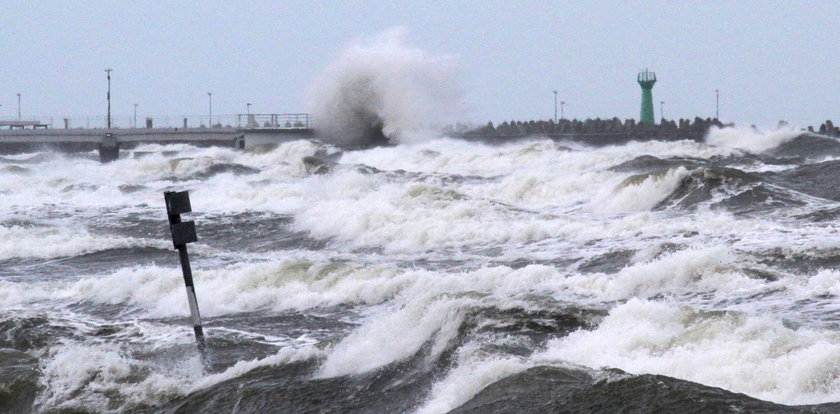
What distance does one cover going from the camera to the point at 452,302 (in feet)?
35.7

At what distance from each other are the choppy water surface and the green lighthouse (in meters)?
44.9

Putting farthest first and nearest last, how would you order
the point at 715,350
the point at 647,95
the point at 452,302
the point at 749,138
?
the point at 647,95 → the point at 749,138 → the point at 452,302 → the point at 715,350

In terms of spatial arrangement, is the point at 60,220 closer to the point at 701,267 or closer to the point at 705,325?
the point at 701,267

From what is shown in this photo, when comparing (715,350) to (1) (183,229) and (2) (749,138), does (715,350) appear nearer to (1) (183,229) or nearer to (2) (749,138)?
(1) (183,229)

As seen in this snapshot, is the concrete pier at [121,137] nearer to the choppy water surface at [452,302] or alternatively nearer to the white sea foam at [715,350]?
the choppy water surface at [452,302]

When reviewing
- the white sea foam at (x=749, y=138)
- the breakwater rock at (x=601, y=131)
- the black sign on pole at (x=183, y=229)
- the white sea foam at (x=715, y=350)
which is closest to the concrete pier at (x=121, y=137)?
the breakwater rock at (x=601, y=131)

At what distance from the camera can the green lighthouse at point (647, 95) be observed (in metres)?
73.6

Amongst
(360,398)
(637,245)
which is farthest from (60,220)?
(360,398)

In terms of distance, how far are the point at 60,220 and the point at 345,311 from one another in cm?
1710

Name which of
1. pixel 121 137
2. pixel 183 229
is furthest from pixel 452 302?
pixel 121 137

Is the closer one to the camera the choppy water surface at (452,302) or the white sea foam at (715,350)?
the white sea foam at (715,350)

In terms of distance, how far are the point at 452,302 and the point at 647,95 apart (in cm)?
6556

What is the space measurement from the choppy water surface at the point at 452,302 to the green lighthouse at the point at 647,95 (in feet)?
147

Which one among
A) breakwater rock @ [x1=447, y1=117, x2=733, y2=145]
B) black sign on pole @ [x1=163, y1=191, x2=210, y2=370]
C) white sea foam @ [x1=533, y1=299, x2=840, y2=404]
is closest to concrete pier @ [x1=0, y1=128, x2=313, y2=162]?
breakwater rock @ [x1=447, y1=117, x2=733, y2=145]
